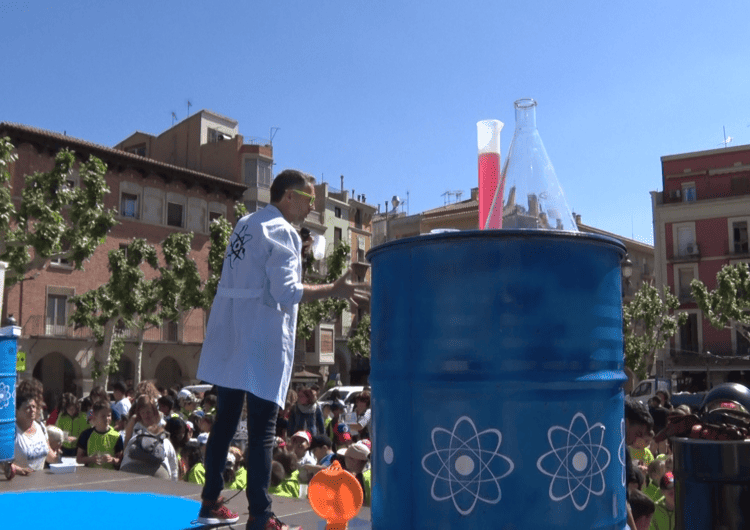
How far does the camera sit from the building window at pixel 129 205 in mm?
38625

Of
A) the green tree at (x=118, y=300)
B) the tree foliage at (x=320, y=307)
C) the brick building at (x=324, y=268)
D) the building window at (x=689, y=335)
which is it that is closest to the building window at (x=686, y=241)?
the building window at (x=689, y=335)

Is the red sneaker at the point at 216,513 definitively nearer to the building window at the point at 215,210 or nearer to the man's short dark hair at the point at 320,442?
the man's short dark hair at the point at 320,442

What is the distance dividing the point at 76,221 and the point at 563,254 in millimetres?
21670

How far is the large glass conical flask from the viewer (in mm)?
2242

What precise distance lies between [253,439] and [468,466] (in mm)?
1515

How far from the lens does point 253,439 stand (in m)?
3.10

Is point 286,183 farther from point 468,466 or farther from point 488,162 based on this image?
point 468,466

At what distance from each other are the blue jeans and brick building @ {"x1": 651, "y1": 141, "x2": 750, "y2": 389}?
48.4m

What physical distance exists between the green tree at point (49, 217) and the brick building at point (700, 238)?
3739 centimetres

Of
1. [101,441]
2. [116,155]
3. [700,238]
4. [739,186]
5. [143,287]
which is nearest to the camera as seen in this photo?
[101,441]

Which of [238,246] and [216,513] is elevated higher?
[238,246]

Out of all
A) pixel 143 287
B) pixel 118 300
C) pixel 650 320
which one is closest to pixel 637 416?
pixel 118 300

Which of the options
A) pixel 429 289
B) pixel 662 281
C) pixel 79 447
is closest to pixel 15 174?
pixel 79 447

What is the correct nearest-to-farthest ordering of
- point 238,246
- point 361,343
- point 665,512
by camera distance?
point 238,246
point 665,512
point 361,343
